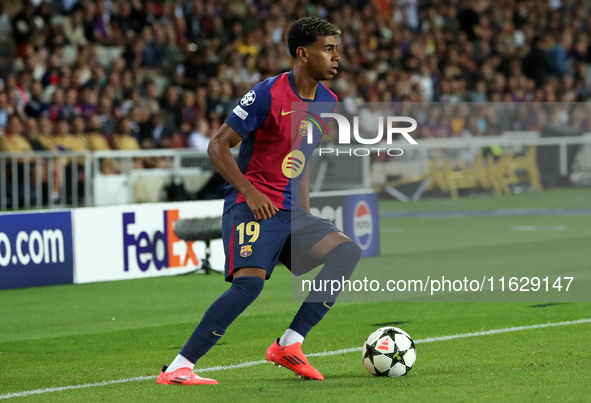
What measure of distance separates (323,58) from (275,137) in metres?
0.54

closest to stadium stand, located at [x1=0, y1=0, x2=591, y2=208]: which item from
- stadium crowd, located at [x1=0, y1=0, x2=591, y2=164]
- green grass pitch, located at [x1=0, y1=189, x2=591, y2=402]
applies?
stadium crowd, located at [x1=0, y1=0, x2=591, y2=164]

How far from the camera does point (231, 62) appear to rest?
22.8 metres

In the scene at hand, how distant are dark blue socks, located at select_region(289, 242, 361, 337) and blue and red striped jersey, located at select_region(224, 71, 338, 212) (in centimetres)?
36

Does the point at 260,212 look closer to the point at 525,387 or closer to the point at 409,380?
the point at 409,380

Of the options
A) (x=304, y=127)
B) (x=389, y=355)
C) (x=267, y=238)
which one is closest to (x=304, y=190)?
(x=304, y=127)

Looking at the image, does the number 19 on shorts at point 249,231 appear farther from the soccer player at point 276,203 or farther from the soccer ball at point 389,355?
the soccer ball at point 389,355

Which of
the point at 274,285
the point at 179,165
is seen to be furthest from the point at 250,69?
the point at 274,285

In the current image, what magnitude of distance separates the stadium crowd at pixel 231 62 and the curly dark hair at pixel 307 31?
12.1 m

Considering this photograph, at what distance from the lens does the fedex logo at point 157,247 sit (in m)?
11.9

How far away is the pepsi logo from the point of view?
1341 cm

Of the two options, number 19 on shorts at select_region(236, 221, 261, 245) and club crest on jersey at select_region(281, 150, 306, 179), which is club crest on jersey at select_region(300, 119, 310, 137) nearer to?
club crest on jersey at select_region(281, 150, 306, 179)

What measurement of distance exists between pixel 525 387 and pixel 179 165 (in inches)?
543

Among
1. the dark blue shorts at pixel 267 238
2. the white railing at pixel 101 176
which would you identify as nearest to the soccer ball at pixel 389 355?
the dark blue shorts at pixel 267 238

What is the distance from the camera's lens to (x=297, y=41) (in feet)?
20.2
